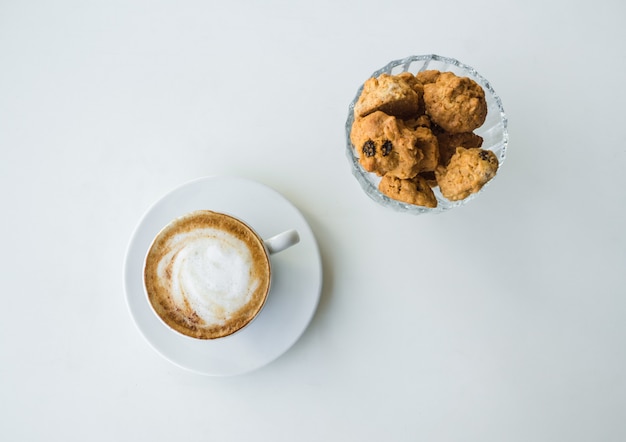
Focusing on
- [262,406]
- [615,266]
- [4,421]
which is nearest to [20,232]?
[4,421]

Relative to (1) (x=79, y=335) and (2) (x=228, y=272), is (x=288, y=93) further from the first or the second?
(1) (x=79, y=335)

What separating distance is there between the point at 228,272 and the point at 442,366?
58 centimetres

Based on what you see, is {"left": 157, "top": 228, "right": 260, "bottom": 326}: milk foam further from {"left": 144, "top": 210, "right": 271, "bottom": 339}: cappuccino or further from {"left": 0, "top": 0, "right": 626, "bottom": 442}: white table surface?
{"left": 0, "top": 0, "right": 626, "bottom": 442}: white table surface

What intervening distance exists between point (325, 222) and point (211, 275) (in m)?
0.33

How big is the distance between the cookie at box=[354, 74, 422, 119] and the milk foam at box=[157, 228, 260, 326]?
0.37 metres

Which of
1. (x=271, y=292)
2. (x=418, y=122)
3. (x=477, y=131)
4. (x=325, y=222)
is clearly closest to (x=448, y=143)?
(x=418, y=122)

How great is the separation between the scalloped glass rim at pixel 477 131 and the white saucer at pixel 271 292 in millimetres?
199

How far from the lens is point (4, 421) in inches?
47.9

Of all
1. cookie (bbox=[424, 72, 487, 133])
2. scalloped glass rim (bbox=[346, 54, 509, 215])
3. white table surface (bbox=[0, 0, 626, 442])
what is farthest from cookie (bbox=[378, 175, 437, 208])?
white table surface (bbox=[0, 0, 626, 442])

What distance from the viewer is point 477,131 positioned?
3.88 feet

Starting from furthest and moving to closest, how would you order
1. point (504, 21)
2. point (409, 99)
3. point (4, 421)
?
point (504, 21) < point (4, 421) < point (409, 99)

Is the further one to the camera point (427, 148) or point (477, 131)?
point (477, 131)

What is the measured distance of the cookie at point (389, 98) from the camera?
97 centimetres

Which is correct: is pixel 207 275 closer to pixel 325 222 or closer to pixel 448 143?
pixel 325 222
